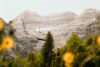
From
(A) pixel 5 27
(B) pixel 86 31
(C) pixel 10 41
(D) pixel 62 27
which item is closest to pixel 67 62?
(C) pixel 10 41

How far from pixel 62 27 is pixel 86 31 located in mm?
15242

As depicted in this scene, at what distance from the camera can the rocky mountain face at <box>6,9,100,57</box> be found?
75425 millimetres

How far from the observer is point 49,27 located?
99.0 meters

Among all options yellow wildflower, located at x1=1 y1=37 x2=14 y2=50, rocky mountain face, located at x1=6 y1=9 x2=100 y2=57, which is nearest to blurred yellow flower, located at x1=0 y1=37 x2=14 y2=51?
yellow wildflower, located at x1=1 y1=37 x2=14 y2=50

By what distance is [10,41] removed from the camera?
75.6 inches

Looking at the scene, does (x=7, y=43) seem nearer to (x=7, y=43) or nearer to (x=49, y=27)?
(x=7, y=43)

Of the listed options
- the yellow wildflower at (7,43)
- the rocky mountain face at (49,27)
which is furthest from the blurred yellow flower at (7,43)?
the rocky mountain face at (49,27)

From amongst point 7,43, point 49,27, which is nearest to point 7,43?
point 7,43

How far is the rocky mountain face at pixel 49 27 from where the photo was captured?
75.4 metres

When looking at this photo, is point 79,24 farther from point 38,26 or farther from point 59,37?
point 38,26

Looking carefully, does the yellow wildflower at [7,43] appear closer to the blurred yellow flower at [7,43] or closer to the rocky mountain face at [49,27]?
the blurred yellow flower at [7,43]

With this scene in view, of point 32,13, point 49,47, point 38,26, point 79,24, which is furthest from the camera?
point 32,13

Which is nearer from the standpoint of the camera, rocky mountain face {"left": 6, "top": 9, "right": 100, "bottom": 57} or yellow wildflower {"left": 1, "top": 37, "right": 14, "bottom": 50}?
yellow wildflower {"left": 1, "top": 37, "right": 14, "bottom": 50}

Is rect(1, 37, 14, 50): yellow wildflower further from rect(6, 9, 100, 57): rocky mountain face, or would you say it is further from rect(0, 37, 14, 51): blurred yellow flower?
rect(6, 9, 100, 57): rocky mountain face
